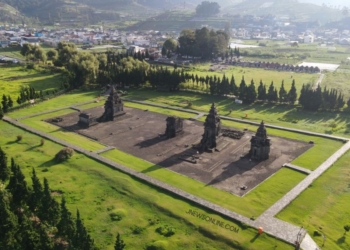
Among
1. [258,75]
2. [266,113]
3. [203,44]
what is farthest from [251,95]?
[203,44]

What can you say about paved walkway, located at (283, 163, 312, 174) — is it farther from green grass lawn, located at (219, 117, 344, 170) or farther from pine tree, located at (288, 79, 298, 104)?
pine tree, located at (288, 79, 298, 104)

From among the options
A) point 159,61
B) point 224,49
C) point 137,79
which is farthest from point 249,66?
point 137,79

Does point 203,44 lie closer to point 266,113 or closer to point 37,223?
point 266,113

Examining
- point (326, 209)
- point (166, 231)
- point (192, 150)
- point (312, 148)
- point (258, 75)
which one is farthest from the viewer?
point (258, 75)

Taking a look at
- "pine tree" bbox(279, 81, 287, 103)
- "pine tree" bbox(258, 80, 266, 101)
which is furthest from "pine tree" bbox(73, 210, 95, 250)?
"pine tree" bbox(279, 81, 287, 103)

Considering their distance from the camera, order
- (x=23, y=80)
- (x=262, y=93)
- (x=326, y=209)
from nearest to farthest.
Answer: (x=326, y=209)
(x=262, y=93)
(x=23, y=80)

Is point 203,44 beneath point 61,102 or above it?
above

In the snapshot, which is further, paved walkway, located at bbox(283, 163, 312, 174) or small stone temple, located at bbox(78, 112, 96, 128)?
small stone temple, located at bbox(78, 112, 96, 128)

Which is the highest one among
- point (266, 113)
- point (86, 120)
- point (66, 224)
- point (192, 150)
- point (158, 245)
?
point (266, 113)
